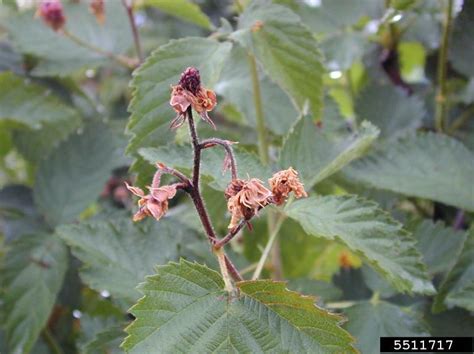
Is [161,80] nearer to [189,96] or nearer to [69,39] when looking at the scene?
[189,96]

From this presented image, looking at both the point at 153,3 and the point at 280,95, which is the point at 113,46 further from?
the point at 280,95

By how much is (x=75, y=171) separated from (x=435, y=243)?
0.55m

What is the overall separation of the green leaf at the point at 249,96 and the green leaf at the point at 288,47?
121 millimetres

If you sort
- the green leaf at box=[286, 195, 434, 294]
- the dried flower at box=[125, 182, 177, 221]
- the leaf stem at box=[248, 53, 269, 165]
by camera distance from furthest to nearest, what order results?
the leaf stem at box=[248, 53, 269, 165] < the green leaf at box=[286, 195, 434, 294] < the dried flower at box=[125, 182, 177, 221]

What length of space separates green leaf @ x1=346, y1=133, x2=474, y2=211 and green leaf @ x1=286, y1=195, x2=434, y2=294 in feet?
0.52

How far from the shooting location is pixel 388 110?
1143 millimetres

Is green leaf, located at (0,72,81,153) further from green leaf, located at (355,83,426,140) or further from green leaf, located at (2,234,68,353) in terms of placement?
green leaf, located at (355,83,426,140)

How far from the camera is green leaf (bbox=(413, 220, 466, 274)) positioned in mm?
908

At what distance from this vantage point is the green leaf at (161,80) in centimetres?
81

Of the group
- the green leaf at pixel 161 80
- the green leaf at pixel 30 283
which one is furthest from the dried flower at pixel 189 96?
the green leaf at pixel 30 283

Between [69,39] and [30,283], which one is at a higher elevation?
[69,39]

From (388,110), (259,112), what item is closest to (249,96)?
(259,112)

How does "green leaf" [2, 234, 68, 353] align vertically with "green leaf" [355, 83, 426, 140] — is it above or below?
below

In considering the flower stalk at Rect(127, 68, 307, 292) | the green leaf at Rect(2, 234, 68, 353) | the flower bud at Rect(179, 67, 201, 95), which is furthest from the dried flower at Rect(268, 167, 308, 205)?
the green leaf at Rect(2, 234, 68, 353)
